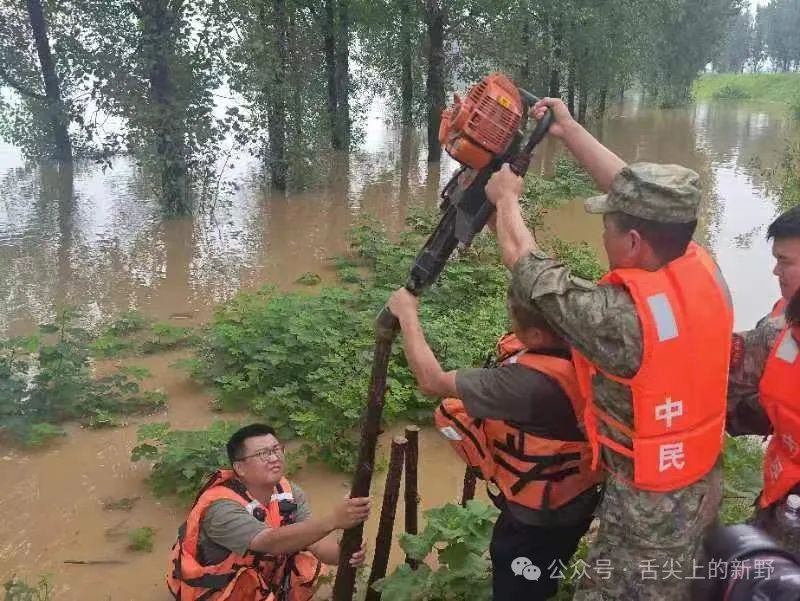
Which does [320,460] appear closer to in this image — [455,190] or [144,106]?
[455,190]

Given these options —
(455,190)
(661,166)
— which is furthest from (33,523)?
(661,166)

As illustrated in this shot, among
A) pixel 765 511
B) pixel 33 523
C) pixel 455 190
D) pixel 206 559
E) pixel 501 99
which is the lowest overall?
pixel 33 523

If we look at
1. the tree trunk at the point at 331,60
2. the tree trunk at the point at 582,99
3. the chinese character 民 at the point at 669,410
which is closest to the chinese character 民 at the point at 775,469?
the chinese character 民 at the point at 669,410

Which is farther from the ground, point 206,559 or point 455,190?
point 455,190

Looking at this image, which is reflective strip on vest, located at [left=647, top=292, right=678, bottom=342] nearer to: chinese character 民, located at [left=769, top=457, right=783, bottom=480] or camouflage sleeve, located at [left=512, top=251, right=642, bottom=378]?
camouflage sleeve, located at [left=512, top=251, right=642, bottom=378]

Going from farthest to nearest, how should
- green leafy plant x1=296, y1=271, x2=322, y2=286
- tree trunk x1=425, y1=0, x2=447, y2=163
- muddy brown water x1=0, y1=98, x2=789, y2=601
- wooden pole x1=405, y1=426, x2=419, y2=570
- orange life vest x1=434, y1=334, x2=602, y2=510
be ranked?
tree trunk x1=425, y1=0, x2=447, y2=163 → green leafy plant x1=296, y1=271, x2=322, y2=286 → muddy brown water x1=0, y1=98, x2=789, y2=601 → wooden pole x1=405, y1=426, x2=419, y2=570 → orange life vest x1=434, y1=334, x2=602, y2=510

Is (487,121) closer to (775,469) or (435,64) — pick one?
(775,469)

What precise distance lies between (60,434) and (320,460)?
1.95 metres

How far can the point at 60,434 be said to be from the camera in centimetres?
531

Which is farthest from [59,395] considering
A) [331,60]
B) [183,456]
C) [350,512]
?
[331,60]

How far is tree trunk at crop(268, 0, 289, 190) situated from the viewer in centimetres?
1283

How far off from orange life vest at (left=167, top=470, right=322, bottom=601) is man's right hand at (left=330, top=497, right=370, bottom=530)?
1.53 ft

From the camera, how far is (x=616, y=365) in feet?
6.46

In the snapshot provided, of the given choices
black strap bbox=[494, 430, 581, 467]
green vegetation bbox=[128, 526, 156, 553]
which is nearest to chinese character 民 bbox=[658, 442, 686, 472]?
black strap bbox=[494, 430, 581, 467]
